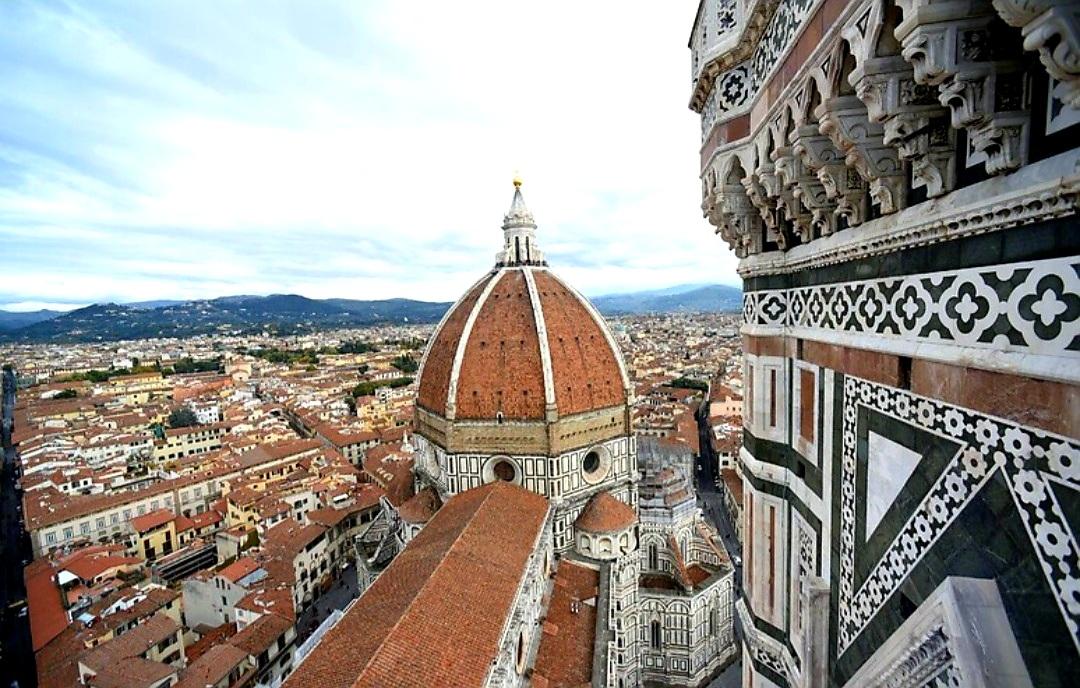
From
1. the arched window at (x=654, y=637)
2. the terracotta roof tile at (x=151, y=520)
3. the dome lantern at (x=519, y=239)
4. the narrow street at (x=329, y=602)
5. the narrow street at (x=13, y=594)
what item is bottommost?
the narrow street at (x=329, y=602)

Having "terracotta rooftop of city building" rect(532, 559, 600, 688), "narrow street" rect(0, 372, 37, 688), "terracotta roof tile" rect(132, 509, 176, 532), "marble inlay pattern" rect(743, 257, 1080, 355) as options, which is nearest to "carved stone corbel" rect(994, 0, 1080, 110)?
"marble inlay pattern" rect(743, 257, 1080, 355)

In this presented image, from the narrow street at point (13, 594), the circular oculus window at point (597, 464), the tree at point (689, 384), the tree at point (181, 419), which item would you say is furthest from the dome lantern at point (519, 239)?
the tree at point (181, 419)

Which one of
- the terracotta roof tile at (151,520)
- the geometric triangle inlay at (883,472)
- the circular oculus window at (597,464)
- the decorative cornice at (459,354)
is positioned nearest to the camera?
the geometric triangle inlay at (883,472)

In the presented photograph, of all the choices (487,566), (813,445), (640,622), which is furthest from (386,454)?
(813,445)

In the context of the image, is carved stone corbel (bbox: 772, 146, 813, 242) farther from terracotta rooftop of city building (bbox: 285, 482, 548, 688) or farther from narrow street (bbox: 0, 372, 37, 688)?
narrow street (bbox: 0, 372, 37, 688)

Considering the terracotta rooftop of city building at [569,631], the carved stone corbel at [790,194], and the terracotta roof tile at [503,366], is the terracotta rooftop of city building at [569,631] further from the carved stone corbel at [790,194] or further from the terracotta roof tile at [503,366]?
the carved stone corbel at [790,194]

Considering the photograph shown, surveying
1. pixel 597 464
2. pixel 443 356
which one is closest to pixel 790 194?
pixel 597 464
